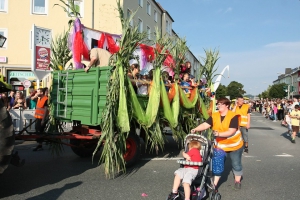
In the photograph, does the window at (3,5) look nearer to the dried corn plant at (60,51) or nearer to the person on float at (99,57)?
the dried corn plant at (60,51)

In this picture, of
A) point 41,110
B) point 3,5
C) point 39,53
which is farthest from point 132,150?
point 3,5

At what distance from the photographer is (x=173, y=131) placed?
689 centimetres

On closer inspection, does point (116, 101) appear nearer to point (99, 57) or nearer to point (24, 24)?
point (99, 57)

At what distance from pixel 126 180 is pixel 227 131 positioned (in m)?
2.04

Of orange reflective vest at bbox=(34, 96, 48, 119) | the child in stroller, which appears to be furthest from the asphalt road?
orange reflective vest at bbox=(34, 96, 48, 119)

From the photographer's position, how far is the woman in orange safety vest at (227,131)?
191 inches

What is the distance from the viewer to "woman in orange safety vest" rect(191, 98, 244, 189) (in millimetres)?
4852

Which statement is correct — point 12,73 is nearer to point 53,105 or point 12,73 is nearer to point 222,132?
point 53,105

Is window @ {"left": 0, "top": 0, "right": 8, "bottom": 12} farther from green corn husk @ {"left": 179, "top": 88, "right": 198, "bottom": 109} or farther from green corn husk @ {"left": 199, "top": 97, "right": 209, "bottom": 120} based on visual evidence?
green corn husk @ {"left": 179, "top": 88, "right": 198, "bottom": 109}

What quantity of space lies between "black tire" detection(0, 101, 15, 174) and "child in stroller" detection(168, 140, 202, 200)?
2.27m

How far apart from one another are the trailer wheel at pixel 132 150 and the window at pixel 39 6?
20638 millimetres

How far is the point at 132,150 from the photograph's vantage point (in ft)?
20.9

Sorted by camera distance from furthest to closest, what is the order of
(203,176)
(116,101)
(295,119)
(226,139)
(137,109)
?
(295,119)
(137,109)
(116,101)
(226,139)
(203,176)

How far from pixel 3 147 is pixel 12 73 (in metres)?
21.0
